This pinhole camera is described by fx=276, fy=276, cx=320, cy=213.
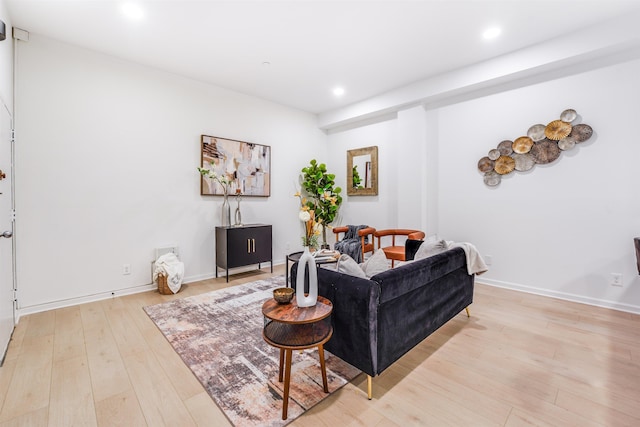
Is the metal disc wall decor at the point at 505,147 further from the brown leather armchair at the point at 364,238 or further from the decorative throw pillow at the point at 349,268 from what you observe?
the decorative throw pillow at the point at 349,268

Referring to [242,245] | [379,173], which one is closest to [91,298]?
[242,245]

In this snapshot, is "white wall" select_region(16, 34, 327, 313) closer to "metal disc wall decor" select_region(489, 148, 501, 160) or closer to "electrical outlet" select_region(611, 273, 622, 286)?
"metal disc wall decor" select_region(489, 148, 501, 160)

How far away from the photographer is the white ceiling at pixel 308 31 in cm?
249

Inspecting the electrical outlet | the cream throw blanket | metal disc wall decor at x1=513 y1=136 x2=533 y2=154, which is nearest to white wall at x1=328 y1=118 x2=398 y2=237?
metal disc wall decor at x1=513 y1=136 x2=533 y2=154

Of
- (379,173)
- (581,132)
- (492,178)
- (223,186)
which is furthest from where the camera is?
(379,173)

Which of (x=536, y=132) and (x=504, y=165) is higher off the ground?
(x=536, y=132)

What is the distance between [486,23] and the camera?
272cm

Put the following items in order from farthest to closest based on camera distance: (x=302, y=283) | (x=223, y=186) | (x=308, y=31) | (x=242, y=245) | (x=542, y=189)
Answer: (x=223, y=186)
(x=242, y=245)
(x=542, y=189)
(x=308, y=31)
(x=302, y=283)

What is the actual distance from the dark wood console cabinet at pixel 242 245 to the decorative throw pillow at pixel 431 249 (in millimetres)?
2605

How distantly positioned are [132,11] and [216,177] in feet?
6.75

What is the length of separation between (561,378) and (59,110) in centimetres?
512

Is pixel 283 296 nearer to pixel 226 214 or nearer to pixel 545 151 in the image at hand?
pixel 226 214

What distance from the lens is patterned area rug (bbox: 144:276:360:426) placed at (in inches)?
62.4

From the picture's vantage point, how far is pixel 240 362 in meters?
2.01
